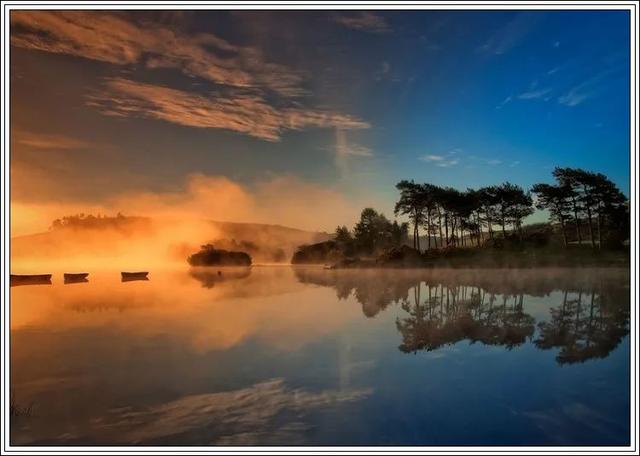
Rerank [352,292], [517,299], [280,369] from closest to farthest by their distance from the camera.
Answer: [280,369] < [517,299] < [352,292]

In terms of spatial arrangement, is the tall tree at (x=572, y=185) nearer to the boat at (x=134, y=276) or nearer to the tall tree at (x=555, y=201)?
the tall tree at (x=555, y=201)

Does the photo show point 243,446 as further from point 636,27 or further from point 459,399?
point 636,27

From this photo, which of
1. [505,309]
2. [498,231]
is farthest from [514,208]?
[505,309]

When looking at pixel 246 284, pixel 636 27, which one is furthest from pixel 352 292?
pixel 636 27

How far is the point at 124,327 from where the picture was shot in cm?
1734

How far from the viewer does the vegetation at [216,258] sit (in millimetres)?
35781

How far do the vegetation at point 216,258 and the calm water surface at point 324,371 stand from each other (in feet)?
43.3

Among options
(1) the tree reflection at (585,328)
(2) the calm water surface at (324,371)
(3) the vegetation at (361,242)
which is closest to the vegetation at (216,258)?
(3) the vegetation at (361,242)

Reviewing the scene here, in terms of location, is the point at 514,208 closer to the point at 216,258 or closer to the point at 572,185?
the point at 572,185

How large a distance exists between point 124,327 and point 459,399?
12800 mm

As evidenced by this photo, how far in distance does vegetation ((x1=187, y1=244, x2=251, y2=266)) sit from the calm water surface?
1321 cm

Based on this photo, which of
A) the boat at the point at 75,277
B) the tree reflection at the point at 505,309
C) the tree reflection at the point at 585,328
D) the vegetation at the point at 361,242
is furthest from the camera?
the vegetation at the point at 361,242

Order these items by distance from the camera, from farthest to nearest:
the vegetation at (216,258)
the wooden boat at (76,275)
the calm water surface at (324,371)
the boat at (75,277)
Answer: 1. the vegetation at (216,258)
2. the wooden boat at (76,275)
3. the boat at (75,277)
4. the calm water surface at (324,371)

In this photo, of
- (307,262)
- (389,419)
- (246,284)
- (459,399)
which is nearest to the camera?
(389,419)
